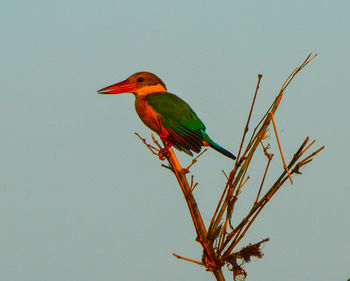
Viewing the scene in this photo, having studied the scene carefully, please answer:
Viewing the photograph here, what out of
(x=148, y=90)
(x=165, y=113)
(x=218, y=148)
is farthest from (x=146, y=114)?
(x=218, y=148)

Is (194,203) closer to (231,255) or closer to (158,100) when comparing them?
(231,255)

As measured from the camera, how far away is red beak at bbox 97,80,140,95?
5687mm

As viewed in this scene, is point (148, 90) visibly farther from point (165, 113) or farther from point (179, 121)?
point (179, 121)

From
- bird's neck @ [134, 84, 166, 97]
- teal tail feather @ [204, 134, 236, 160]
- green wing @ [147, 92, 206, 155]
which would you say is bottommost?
teal tail feather @ [204, 134, 236, 160]

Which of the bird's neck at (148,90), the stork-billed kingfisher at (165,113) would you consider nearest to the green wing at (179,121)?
the stork-billed kingfisher at (165,113)

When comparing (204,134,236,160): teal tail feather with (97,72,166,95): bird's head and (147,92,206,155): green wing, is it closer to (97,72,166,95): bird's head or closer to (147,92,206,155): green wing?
(147,92,206,155): green wing

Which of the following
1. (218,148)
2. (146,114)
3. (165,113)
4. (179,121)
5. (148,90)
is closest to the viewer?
(218,148)

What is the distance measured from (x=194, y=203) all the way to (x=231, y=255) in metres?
0.30

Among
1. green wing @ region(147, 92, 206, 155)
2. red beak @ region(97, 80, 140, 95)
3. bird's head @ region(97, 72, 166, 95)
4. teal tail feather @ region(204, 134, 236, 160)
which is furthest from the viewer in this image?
bird's head @ region(97, 72, 166, 95)

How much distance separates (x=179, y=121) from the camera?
529 centimetres

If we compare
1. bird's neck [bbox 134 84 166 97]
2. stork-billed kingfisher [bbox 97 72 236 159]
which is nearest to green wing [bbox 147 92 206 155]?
stork-billed kingfisher [bbox 97 72 236 159]

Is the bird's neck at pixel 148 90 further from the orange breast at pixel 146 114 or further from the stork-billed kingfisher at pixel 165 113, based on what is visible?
the orange breast at pixel 146 114

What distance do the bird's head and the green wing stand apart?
0.27 m

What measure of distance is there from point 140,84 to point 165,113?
36.5 inches
